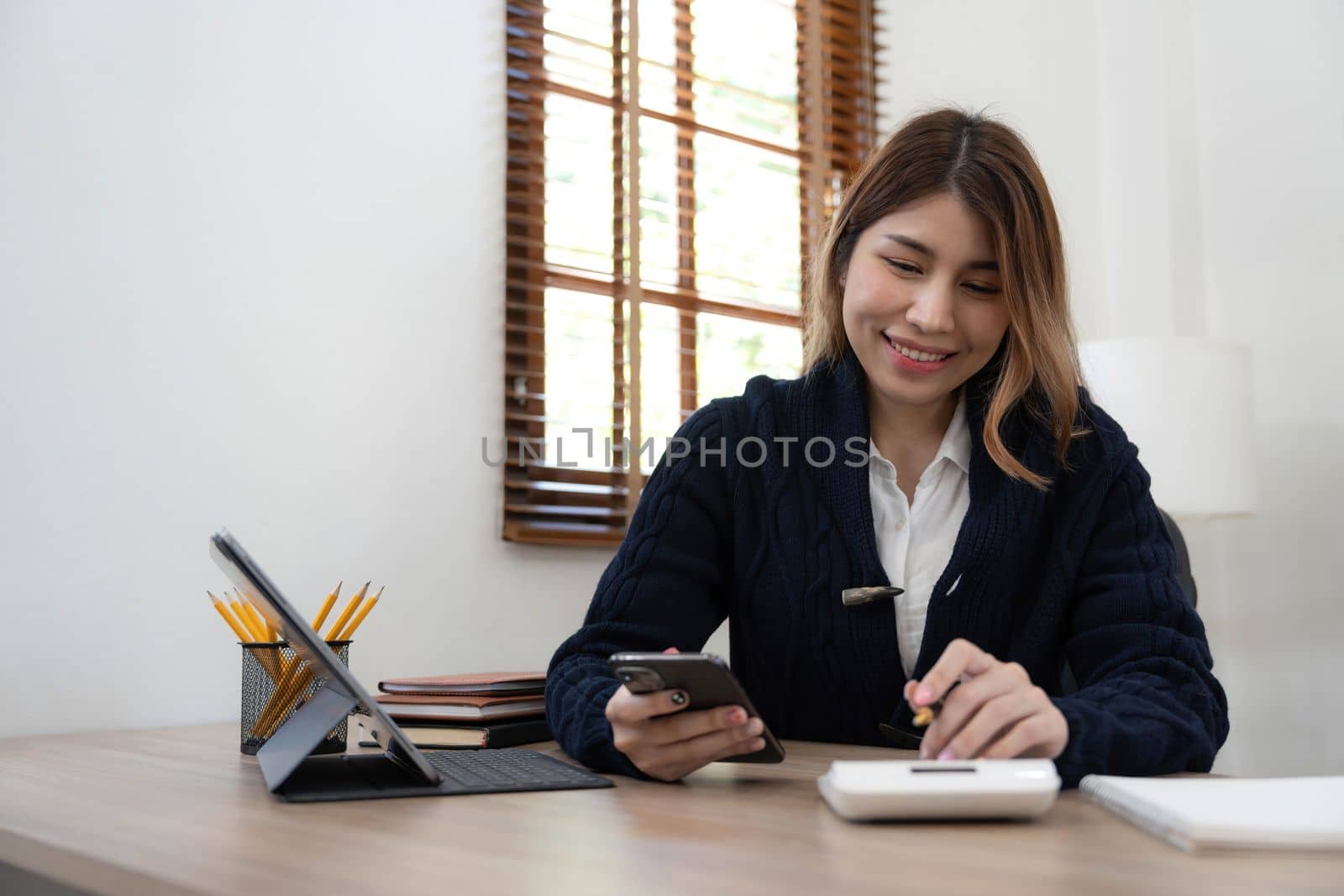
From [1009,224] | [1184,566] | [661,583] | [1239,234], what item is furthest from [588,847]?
[1239,234]

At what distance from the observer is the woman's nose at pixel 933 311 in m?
1.40

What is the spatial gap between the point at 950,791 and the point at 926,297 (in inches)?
30.4

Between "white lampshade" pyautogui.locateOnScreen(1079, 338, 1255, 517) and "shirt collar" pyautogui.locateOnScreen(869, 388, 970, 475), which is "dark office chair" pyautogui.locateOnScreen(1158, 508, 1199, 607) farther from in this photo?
"shirt collar" pyautogui.locateOnScreen(869, 388, 970, 475)

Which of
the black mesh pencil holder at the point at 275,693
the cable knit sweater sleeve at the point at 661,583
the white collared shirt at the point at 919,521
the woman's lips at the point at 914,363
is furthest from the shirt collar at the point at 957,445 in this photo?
the black mesh pencil holder at the point at 275,693

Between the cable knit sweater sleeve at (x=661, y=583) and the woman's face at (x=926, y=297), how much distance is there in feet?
0.73

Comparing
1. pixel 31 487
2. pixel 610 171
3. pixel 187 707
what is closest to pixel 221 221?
pixel 31 487

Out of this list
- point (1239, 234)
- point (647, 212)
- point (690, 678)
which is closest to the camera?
point (690, 678)

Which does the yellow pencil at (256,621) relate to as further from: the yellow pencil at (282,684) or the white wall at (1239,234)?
the white wall at (1239,234)

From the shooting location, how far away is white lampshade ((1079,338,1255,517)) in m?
2.50

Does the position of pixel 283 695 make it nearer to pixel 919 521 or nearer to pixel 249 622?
pixel 249 622

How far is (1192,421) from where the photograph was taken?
251 centimetres

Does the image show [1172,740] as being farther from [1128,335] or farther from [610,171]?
[1128,335]

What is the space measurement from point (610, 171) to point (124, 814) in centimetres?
203

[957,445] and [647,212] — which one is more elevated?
[647,212]
